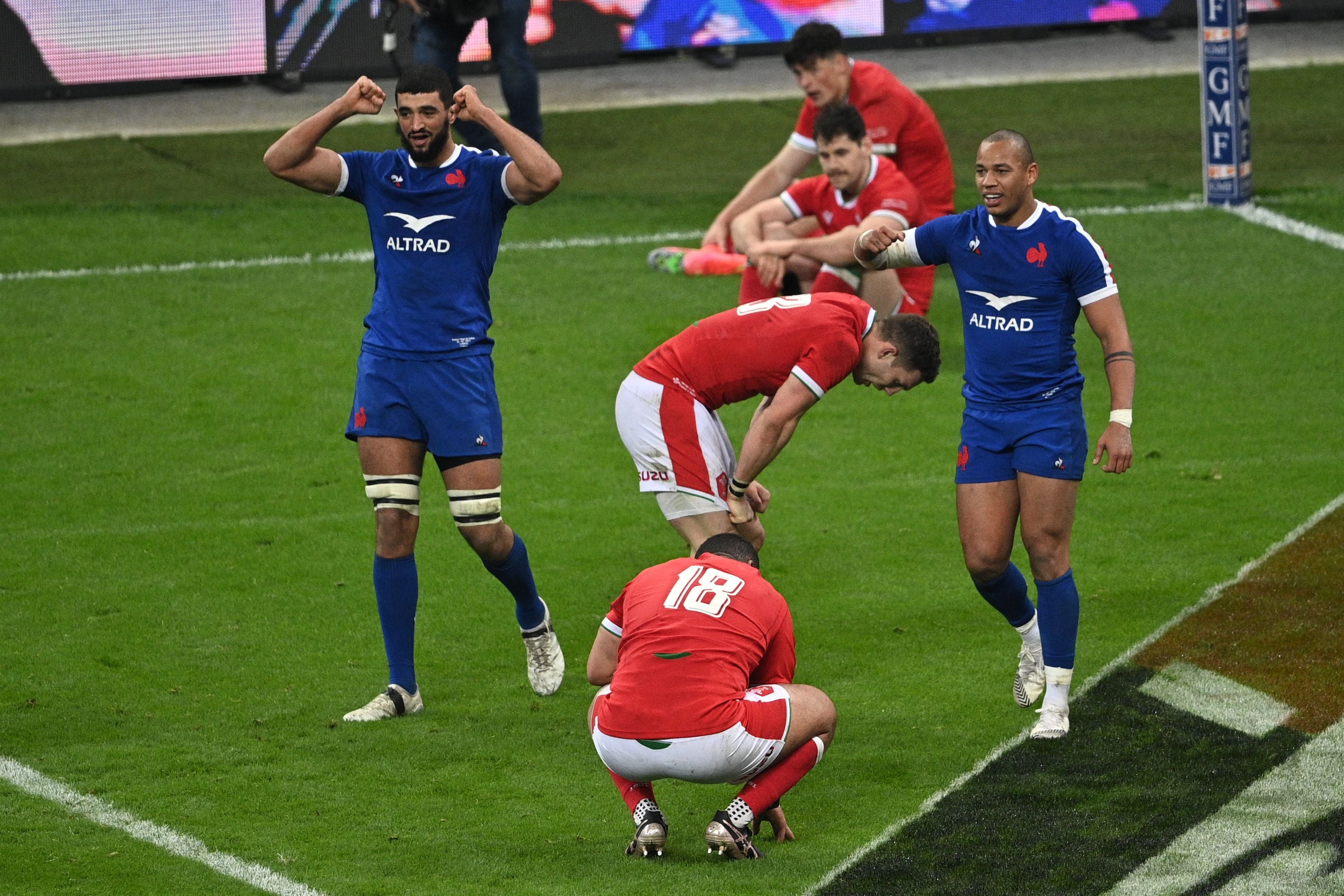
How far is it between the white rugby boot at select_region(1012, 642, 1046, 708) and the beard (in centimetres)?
289

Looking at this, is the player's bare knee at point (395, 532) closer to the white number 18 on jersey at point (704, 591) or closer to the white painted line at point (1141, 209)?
the white number 18 on jersey at point (704, 591)

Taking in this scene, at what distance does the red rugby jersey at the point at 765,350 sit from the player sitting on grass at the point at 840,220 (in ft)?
7.92

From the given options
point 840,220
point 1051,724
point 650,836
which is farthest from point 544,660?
point 840,220

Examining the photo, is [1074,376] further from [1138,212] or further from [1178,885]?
[1138,212]

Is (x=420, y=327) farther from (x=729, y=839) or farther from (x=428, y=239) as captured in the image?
(x=729, y=839)

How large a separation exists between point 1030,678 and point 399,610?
2.39 meters

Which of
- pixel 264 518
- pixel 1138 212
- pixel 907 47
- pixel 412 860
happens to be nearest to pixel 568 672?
pixel 412 860

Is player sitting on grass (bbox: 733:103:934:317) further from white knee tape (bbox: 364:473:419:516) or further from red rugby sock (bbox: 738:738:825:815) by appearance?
red rugby sock (bbox: 738:738:825:815)

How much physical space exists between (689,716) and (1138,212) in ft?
33.2

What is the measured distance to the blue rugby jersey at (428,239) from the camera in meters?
6.62

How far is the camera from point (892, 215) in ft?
32.7

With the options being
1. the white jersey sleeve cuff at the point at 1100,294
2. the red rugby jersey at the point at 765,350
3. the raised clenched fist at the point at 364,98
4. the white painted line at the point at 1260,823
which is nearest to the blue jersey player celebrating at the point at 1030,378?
the white jersey sleeve cuff at the point at 1100,294

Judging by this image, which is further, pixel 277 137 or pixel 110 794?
pixel 277 137

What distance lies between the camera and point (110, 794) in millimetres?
6059
